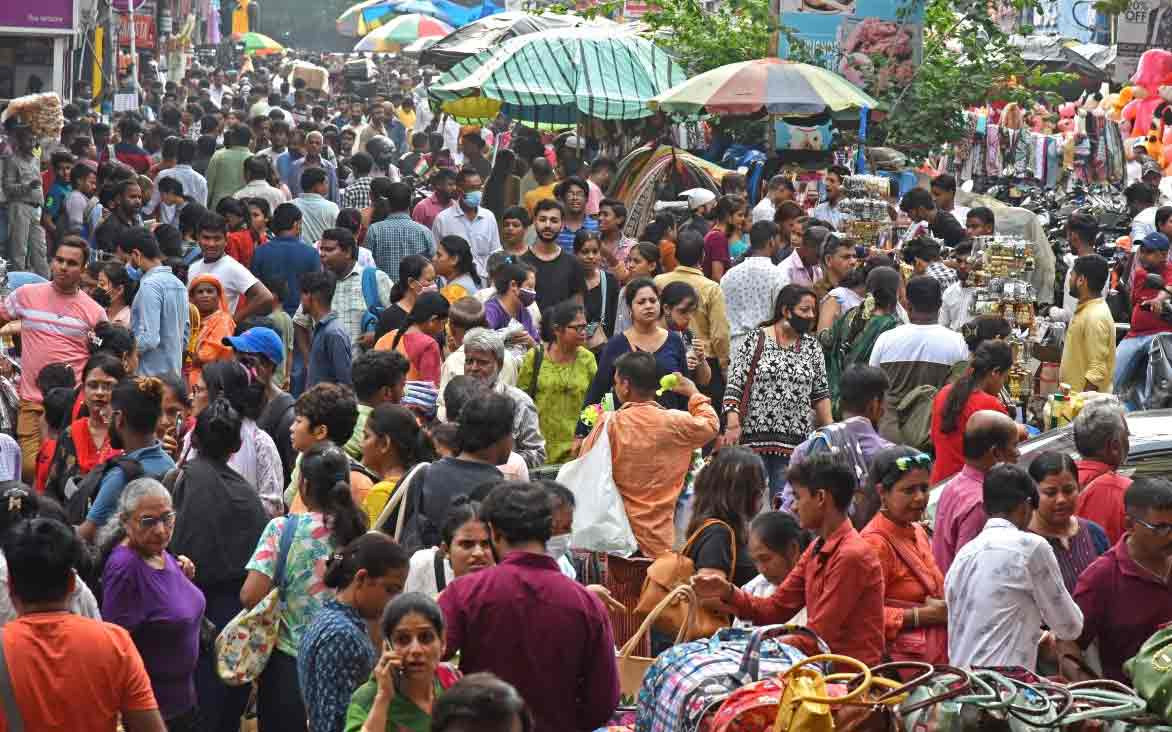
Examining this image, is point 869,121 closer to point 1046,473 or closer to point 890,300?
point 890,300

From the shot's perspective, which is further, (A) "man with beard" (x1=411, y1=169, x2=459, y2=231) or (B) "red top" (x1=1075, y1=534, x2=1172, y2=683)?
(A) "man with beard" (x1=411, y1=169, x2=459, y2=231)

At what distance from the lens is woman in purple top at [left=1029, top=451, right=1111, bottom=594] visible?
22.0ft

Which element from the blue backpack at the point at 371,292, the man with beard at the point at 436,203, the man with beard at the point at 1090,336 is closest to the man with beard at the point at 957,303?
the man with beard at the point at 1090,336

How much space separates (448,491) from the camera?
649 centimetres

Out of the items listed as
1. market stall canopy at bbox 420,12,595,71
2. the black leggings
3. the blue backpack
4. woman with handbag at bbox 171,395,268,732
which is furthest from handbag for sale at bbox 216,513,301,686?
market stall canopy at bbox 420,12,595,71

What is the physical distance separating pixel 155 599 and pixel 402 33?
3398cm

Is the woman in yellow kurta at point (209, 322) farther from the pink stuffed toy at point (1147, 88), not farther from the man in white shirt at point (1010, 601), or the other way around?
the pink stuffed toy at point (1147, 88)

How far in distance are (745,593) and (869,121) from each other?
522 inches

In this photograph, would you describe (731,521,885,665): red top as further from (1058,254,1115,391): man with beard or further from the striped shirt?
the striped shirt

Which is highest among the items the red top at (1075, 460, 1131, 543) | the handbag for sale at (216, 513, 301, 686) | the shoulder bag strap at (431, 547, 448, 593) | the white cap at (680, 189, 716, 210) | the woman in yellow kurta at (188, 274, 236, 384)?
the white cap at (680, 189, 716, 210)

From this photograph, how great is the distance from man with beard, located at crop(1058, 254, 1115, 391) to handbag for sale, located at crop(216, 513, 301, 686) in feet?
19.6

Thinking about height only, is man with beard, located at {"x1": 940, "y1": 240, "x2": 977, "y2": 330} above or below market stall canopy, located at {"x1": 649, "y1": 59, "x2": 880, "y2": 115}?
below

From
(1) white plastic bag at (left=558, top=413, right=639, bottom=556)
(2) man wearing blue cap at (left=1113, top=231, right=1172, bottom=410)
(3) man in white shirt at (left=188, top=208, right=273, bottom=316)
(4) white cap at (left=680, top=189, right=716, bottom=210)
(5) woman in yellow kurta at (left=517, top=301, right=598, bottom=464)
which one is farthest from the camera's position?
(4) white cap at (left=680, top=189, right=716, bottom=210)

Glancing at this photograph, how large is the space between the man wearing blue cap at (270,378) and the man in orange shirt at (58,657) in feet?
10.6
